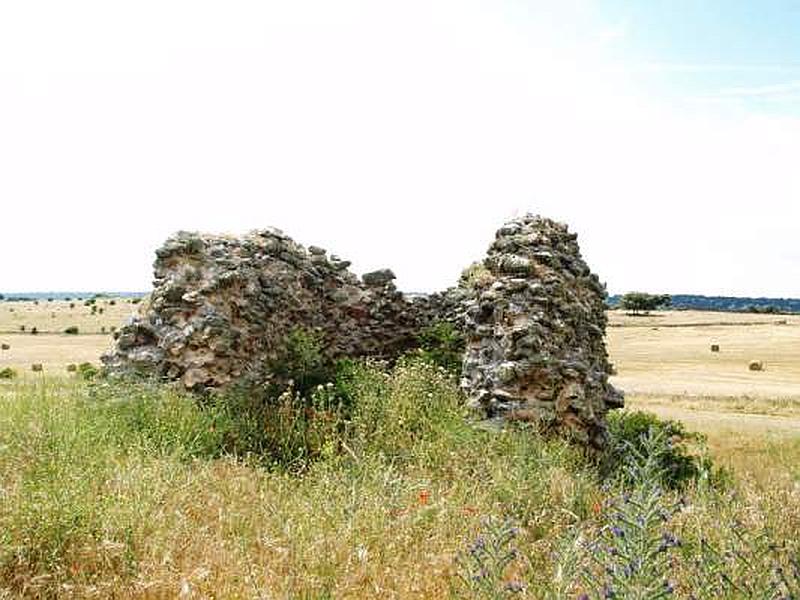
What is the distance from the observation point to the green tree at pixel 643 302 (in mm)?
91875

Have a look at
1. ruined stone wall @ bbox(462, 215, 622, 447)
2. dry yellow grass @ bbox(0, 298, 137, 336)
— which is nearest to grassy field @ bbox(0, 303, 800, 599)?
ruined stone wall @ bbox(462, 215, 622, 447)

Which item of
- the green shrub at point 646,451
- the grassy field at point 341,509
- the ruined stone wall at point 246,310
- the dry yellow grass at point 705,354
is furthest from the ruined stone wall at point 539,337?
the dry yellow grass at point 705,354

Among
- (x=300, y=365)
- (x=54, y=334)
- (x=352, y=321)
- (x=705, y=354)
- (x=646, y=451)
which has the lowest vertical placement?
(x=705, y=354)

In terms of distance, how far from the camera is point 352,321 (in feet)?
45.0

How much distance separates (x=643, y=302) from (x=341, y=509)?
90.6m

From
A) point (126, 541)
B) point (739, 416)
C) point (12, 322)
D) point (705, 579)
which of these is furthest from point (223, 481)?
point (12, 322)

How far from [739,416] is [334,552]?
2417 cm

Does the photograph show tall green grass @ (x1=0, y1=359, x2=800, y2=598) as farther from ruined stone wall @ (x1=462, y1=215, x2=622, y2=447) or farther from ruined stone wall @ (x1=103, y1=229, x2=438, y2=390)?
ruined stone wall @ (x1=103, y1=229, x2=438, y2=390)

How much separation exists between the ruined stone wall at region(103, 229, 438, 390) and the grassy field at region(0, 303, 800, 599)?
0.98m

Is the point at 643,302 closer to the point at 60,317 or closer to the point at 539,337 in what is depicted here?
the point at 60,317

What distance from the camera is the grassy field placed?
15.0ft

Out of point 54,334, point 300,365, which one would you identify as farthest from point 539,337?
point 54,334

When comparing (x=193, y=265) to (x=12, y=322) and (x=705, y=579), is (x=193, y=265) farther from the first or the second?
(x=12, y=322)

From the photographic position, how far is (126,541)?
5.12 m
